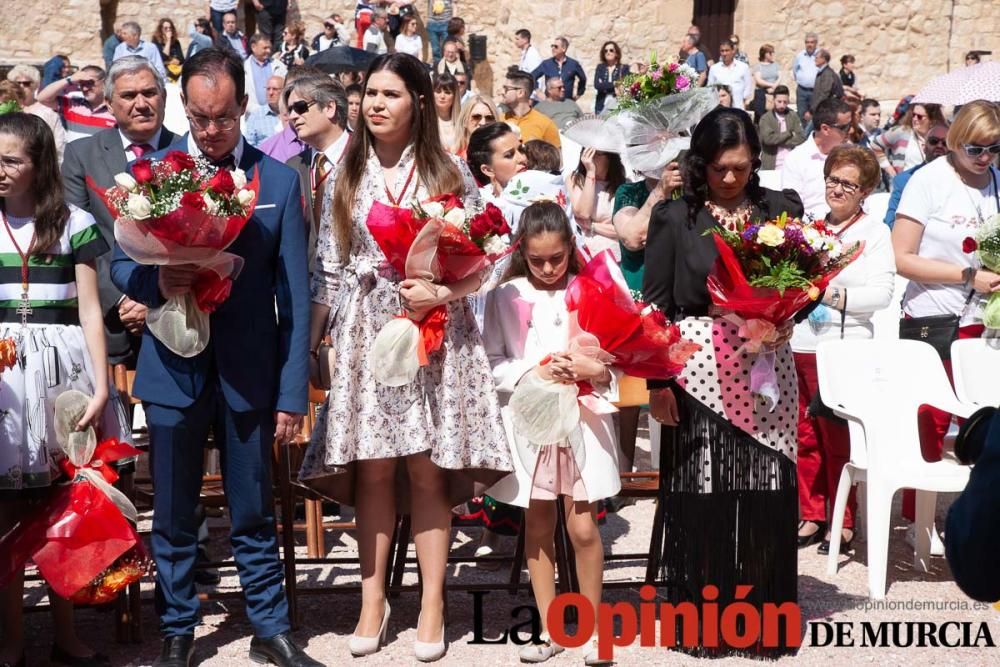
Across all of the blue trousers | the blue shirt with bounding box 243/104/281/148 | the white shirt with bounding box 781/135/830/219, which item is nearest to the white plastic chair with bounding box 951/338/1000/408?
the white shirt with bounding box 781/135/830/219

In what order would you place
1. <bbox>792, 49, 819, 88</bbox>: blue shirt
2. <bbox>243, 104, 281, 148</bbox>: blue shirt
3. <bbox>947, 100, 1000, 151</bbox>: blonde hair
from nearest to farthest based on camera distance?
<bbox>947, 100, 1000, 151</bbox>: blonde hair
<bbox>243, 104, 281, 148</bbox>: blue shirt
<bbox>792, 49, 819, 88</bbox>: blue shirt

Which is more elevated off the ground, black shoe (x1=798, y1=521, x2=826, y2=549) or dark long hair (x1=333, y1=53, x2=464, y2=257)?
dark long hair (x1=333, y1=53, x2=464, y2=257)

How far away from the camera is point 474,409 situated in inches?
205

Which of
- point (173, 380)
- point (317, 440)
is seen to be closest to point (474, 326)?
point (317, 440)

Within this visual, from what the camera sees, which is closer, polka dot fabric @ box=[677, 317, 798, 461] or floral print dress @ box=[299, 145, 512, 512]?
floral print dress @ box=[299, 145, 512, 512]

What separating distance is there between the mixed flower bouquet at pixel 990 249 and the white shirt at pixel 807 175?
297cm

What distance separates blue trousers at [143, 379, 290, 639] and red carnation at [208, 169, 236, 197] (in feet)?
2.58

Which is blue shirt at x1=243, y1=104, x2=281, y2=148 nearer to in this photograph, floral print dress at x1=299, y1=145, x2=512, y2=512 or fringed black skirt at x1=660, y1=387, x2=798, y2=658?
floral print dress at x1=299, y1=145, x2=512, y2=512

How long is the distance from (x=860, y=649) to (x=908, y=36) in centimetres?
2334

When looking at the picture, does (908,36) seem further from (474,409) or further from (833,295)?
(474,409)

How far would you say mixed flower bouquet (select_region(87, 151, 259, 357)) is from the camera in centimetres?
457

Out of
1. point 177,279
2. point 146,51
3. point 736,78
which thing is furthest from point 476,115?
point 736,78

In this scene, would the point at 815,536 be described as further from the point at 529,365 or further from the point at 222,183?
the point at 222,183

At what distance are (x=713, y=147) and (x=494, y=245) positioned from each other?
0.97 metres
